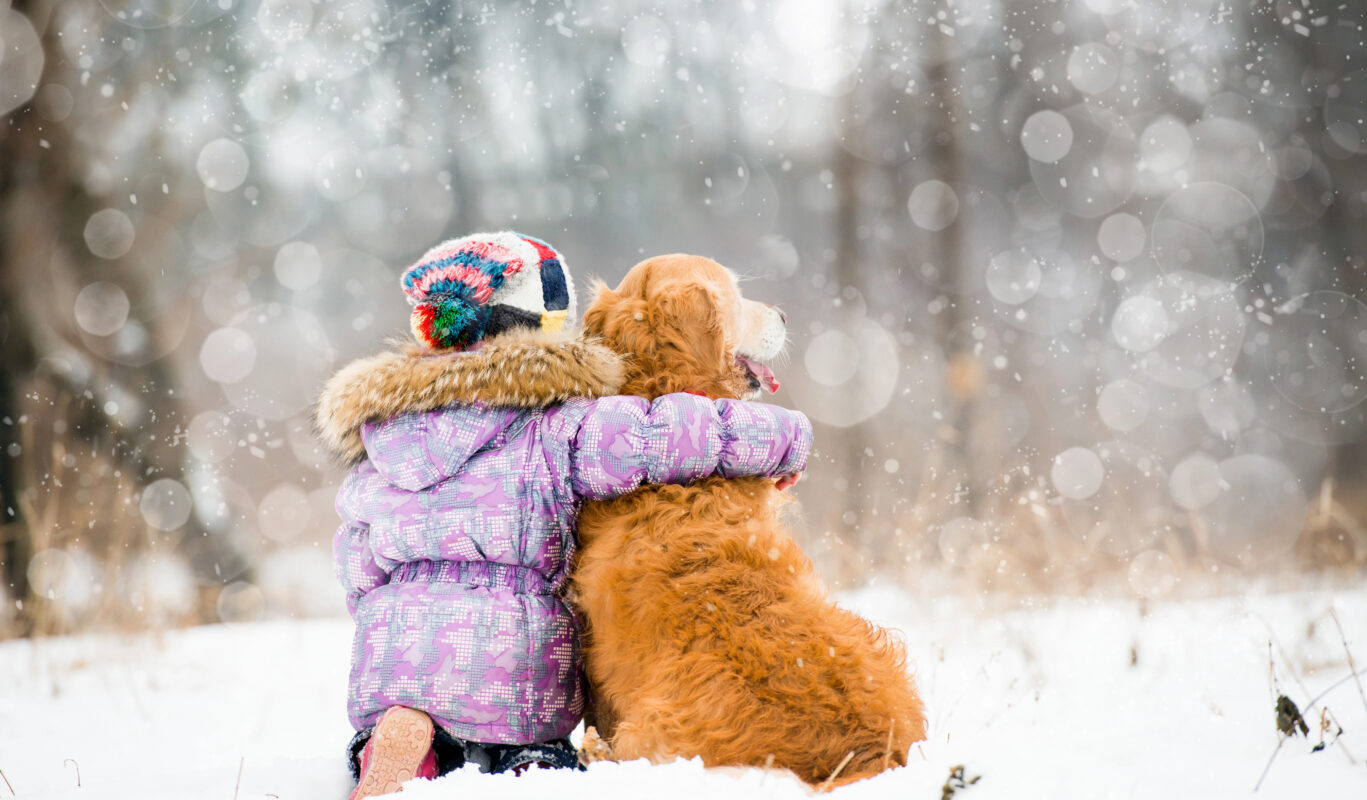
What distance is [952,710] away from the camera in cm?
308

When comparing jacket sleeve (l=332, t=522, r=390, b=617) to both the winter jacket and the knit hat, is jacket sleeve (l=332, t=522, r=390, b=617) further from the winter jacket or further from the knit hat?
the knit hat

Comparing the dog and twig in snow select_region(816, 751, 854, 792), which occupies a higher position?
the dog

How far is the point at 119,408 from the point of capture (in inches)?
223

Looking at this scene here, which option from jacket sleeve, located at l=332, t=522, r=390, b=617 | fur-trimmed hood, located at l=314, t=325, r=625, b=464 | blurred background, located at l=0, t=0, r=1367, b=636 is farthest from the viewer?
blurred background, located at l=0, t=0, r=1367, b=636

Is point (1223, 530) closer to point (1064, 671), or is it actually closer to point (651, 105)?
point (1064, 671)

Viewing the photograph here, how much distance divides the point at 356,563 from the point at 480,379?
0.68m

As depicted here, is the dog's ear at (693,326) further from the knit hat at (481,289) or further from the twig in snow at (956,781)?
the twig in snow at (956,781)

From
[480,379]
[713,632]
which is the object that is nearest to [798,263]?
[480,379]

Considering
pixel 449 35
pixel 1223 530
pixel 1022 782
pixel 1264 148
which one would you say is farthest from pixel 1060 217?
pixel 1022 782

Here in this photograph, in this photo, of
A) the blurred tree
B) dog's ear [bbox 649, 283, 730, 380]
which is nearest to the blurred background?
the blurred tree

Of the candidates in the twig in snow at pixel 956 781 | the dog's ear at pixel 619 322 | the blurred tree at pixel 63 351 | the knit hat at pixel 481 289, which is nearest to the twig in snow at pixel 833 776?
the twig in snow at pixel 956 781

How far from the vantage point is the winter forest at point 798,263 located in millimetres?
5348

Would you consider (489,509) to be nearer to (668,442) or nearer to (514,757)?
(668,442)

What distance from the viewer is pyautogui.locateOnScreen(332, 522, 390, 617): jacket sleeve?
7.43 ft
